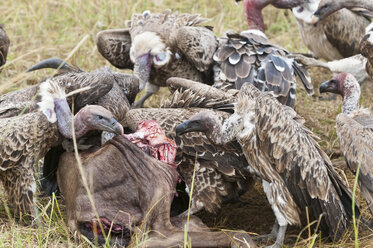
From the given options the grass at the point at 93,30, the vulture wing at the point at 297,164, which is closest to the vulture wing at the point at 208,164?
the vulture wing at the point at 297,164

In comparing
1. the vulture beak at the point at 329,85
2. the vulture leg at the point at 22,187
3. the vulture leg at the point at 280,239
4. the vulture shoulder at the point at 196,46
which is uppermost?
the vulture shoulder at the point at 196,46

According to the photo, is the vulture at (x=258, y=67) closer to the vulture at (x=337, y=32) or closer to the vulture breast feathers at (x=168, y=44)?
the vulture breast feathers at (x=168, y=44)

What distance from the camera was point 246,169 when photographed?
14.5 feet

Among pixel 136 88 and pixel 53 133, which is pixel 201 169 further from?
pixel 136 88

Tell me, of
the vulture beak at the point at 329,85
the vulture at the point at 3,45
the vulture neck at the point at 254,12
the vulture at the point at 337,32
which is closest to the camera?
the vulture beak at the point at 329,85

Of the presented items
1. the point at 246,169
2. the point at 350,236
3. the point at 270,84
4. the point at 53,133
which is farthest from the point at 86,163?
the point at 270,84

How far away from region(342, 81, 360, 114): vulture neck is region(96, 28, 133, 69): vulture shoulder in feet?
7.48

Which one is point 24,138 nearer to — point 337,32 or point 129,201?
point 129,201

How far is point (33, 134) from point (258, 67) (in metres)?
2.33

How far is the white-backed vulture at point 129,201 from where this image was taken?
3844mm

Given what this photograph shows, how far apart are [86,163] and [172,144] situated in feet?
2.02

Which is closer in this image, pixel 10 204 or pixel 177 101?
pixel 10 204

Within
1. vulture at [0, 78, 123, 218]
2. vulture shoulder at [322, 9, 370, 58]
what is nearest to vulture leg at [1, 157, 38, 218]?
vulture at [0, 78, 123, 218]

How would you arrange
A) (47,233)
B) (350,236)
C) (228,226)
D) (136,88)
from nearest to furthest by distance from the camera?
(47,233) → (350,236) → (228,226) → (136,88)
